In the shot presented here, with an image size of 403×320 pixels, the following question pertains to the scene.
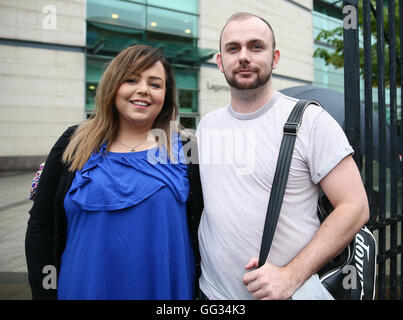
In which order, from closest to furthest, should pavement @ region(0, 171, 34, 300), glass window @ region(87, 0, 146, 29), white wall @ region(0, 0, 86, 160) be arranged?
pavement @ region(0, 171, 34, 300) → white wall @ region(0, 0, 86, 160) → glass window @ region(87, 0, 146, 29)

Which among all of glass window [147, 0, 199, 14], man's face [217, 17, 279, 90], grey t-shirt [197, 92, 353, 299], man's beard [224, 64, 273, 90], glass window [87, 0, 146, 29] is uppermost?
glass window [147, 0, 199, 14]

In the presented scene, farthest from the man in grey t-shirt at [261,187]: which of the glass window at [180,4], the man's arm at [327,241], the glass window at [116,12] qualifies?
the glass window at [180,4]

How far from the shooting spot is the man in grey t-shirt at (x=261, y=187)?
128cm

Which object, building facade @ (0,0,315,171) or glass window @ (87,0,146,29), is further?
glass window @ (87,0,146,29)

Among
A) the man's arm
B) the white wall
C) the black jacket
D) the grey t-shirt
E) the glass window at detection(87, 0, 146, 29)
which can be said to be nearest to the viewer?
the man's arm

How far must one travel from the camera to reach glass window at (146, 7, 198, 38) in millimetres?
14312

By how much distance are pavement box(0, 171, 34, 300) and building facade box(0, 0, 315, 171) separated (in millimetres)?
2959

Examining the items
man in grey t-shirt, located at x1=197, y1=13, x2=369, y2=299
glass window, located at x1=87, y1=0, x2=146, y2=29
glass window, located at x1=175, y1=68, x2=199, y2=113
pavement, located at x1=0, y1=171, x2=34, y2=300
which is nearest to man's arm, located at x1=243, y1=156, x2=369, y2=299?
man in grey t-shirt, located at x1=197, y1=13, x2=369, y2=299

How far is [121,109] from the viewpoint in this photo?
5.80 feet

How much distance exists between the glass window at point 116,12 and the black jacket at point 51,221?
13.5 metres

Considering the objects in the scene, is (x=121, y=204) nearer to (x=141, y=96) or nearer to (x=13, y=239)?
(x=141, y=96)

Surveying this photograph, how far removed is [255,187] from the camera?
1424 mm

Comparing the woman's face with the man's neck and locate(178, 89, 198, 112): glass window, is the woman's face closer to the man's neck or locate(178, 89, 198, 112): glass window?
the man's neck

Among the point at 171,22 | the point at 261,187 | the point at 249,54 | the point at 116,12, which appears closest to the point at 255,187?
the point at 261,187
